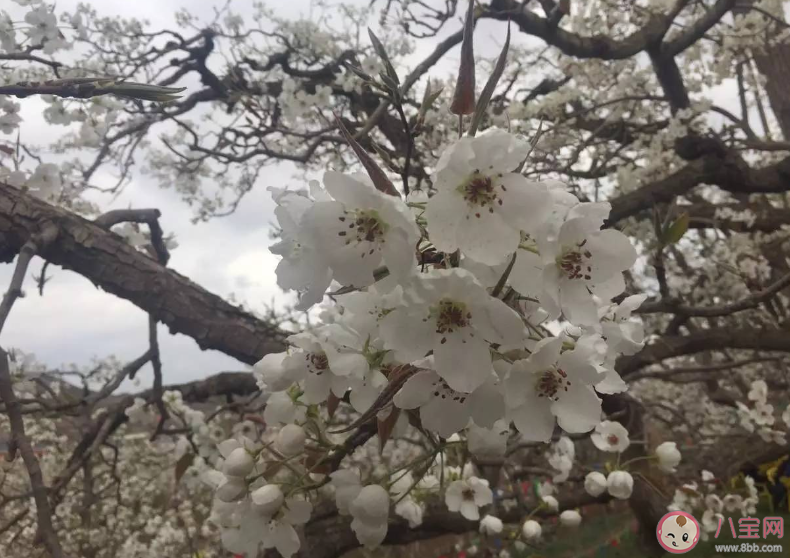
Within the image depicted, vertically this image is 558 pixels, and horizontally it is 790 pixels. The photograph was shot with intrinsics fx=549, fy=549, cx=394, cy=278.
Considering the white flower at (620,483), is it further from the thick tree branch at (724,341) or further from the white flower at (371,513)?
the thick tree branch at (724,341)

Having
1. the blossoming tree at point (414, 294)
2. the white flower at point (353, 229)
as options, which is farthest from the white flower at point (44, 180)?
the white flower at point (353, 229)

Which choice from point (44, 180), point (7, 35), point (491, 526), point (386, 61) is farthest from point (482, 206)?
point (7, 35)

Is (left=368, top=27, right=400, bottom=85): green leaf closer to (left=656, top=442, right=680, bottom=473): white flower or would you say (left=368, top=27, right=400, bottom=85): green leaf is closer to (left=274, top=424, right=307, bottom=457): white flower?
(left=274, top=424, right=307, bottom=457): white flower

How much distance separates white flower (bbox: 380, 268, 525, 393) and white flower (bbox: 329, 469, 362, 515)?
39 cm

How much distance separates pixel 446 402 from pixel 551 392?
5.1 inches

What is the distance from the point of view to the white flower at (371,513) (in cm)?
87

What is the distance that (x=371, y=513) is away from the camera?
873mm

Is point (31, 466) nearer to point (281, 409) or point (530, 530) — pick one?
point (281, 409)

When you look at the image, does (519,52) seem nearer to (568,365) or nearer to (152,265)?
(152,265)

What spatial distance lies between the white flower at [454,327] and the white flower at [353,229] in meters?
0.04

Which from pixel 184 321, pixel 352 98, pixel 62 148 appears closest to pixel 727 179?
pixel 352 98

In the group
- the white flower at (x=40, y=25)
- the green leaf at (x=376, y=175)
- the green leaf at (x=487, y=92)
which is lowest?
the green leaf at (x=376, y=175)

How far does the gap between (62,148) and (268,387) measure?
542 centimetres

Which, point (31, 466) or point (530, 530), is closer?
point (31, 466)
